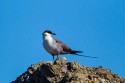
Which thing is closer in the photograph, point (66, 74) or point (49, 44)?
point (66, 74)

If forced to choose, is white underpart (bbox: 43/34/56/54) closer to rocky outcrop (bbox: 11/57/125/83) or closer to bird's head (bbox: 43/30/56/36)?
bird's head (bbox: 43/30/56/36)

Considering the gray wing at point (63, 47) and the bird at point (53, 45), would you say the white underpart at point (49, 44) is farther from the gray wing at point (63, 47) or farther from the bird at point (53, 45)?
the gray wing at point (63, 47)

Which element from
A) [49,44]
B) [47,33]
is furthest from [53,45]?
[47,33]

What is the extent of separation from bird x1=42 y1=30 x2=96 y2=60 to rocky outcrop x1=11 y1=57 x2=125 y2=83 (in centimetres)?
225

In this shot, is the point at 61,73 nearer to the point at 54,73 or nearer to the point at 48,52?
the point at 54,73

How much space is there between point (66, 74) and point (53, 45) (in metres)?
5.84

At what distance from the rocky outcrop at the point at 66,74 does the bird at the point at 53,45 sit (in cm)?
225

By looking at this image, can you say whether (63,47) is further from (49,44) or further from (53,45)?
(49,44)

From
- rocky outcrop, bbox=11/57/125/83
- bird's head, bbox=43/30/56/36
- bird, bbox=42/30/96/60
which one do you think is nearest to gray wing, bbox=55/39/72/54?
bird, bbox=42/30/96/60

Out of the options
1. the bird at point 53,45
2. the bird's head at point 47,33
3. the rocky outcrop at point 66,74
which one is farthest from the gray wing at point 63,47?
the rocky outcrop at point 66,74

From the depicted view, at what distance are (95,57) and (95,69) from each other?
3403mm

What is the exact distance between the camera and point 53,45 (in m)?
38.5

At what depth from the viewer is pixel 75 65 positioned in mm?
34250

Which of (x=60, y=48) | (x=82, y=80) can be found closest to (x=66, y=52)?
(x=60, y=48)
